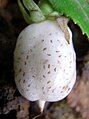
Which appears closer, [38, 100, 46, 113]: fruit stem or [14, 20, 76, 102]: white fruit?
[14, 20, 76, 102]: white fruit

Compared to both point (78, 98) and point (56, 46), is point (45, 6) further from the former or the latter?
point (78, 98)

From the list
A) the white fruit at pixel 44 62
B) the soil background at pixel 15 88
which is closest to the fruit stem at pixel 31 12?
the white fruit at pixel 44 62

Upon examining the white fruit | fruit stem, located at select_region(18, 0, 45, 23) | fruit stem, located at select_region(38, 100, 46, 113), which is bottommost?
fruit stem, located at select_region(38, 100, 46, 113)

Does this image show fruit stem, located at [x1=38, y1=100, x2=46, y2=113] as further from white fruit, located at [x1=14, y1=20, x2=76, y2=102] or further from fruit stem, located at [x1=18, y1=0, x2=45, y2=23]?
fruit stem, located at [x1=18, y1=0, x2=45, y2=23]

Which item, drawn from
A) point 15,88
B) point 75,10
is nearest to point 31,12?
point 75,10

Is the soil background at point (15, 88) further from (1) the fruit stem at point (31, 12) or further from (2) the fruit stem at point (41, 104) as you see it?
(1) the fruit stem at point (31, 12)

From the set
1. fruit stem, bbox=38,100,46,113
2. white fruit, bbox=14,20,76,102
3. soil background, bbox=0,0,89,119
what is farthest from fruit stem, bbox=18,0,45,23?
fruit stem, bbox=38,100,46,113

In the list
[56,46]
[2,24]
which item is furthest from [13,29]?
[56,46]
